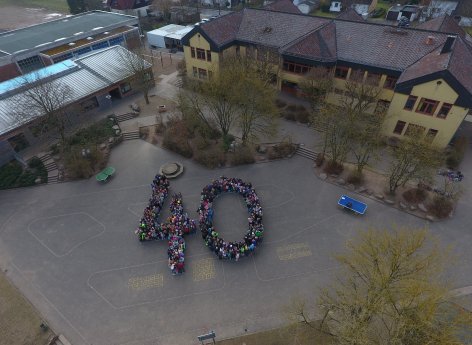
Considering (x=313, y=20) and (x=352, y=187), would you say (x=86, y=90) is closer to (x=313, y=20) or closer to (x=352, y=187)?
(x=313, y=20)

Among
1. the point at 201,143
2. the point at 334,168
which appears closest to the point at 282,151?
the point at 334,168

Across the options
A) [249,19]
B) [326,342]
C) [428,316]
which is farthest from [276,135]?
[428,316]

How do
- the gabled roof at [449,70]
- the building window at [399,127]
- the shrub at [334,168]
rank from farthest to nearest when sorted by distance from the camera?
the building window at [399,127] < the shrub at [334,168] < the gabled roof at [449,70]

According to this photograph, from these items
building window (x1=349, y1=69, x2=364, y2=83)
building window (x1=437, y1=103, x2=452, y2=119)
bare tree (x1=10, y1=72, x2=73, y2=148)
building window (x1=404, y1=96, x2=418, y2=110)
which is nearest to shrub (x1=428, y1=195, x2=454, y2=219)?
building window (x1=437, y1=103, x2=452, y2=119)

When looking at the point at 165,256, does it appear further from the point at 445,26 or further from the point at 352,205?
the point at 445,26

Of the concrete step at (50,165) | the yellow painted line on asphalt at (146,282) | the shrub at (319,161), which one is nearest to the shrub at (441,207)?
the shrub at (319,161)

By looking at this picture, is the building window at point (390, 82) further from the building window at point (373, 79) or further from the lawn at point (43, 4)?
the lawn at point (43, 4)

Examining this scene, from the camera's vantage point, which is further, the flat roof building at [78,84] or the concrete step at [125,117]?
the concrete step at [125,117]
